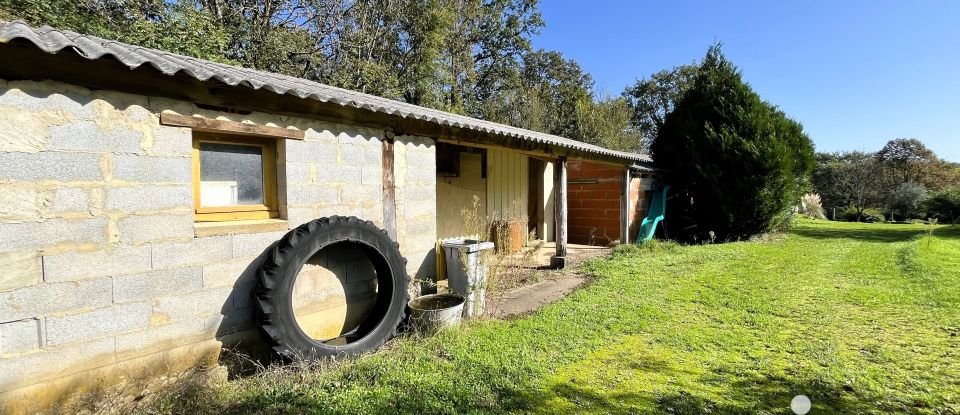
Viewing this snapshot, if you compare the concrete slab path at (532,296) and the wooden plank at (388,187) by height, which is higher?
the wooden plank at (388,187)

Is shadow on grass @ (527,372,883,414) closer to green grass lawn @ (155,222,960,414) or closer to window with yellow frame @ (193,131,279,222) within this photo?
green grass lawn @ (155,222,960,414)

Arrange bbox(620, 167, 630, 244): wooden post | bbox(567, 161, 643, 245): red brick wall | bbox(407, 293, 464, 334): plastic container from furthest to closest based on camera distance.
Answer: bbox(567, 161, 643, 245): red brick wall < bbox(620, 167, 630, 244): wooden post < bbox(407, 293, 464, 334): plastic container

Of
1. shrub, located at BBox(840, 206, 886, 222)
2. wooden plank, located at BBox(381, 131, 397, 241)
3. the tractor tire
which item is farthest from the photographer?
shrub, located at BBox(840, 206, 886, 222)

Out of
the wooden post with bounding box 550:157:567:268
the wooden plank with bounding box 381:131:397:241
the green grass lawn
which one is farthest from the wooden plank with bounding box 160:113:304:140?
the wooden post with bounding box 550:157:567:268

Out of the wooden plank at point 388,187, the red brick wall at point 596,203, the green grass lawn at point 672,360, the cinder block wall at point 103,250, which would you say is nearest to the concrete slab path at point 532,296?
the green grass lawn at point 672,360

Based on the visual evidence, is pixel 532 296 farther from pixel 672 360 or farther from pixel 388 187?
pixel 388 187

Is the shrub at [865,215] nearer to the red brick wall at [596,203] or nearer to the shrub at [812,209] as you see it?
the shrub at [812,209]

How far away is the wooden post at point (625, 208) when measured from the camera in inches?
415

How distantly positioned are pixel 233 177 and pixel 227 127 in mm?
457

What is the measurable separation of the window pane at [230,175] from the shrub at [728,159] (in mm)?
11980

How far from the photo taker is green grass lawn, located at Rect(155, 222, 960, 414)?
299 centimetres

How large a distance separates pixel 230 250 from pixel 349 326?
1.51m

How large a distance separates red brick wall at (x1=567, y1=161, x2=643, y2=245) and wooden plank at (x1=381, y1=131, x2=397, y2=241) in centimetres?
768

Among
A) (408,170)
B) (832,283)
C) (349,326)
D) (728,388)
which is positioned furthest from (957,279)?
(349,326)
